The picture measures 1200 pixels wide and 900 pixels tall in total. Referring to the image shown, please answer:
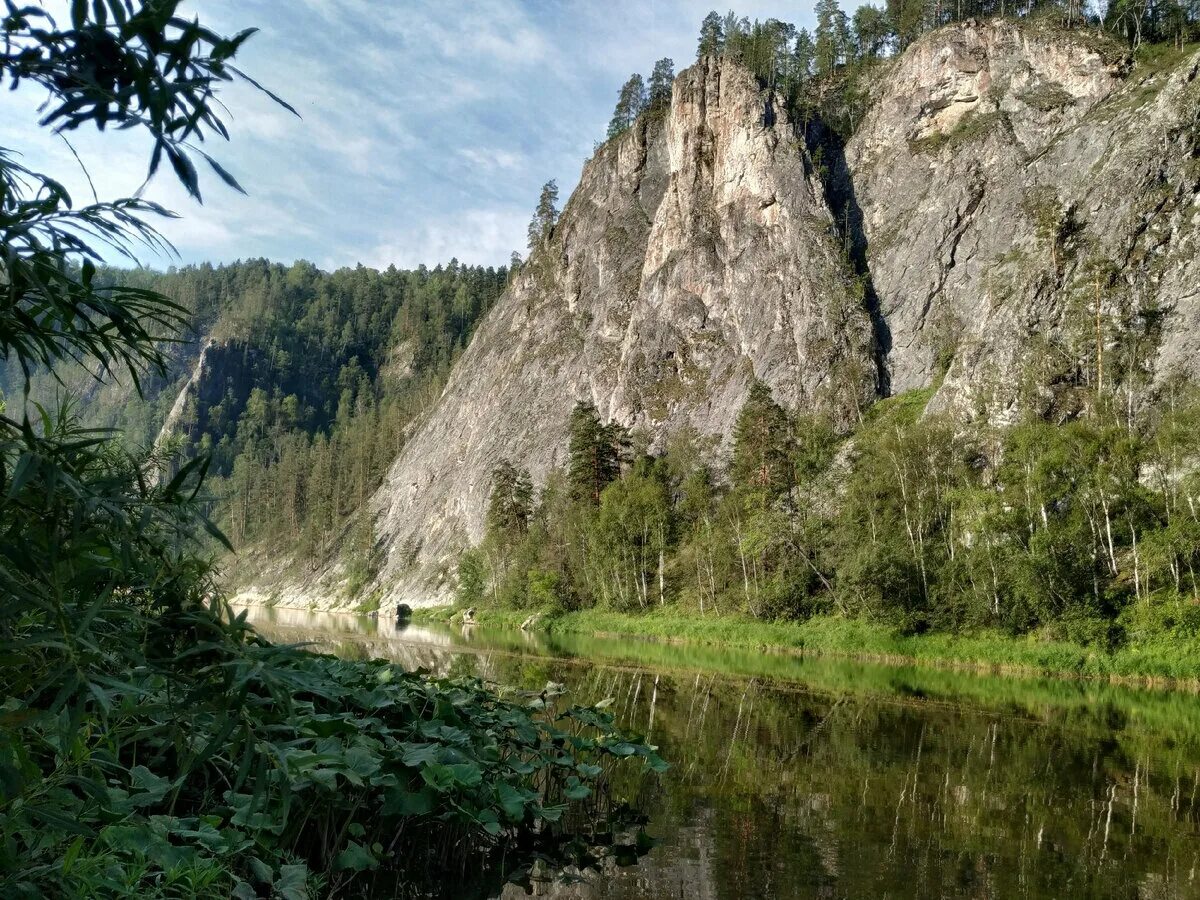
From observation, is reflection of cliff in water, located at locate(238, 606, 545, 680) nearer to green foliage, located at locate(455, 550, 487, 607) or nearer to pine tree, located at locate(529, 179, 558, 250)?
green foliage, located at locate(455, 550, 487, 607)

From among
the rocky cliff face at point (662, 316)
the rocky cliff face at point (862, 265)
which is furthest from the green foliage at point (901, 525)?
the rocky cliff face at point (662, 316)

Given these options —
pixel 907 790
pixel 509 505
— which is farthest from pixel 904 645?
pixel 509 505

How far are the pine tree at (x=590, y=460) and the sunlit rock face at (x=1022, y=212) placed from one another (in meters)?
24.7

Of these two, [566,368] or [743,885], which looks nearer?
[743,885]

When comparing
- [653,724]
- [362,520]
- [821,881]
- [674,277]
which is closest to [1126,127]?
[674,277]

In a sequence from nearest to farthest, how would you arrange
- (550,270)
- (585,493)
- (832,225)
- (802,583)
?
(802,583), (585,493), (832,225), (550,270)

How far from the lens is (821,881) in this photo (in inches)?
381

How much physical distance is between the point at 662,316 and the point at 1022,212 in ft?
112

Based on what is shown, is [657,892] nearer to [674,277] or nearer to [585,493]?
[585,493]

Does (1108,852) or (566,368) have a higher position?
(566,368)

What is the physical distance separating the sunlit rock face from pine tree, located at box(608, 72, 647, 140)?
37.7 meters

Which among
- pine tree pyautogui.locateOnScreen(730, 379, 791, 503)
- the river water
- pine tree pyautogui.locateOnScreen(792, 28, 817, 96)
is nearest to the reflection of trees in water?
the river water

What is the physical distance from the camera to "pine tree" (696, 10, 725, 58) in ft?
364

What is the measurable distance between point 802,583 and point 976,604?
1193 cm
